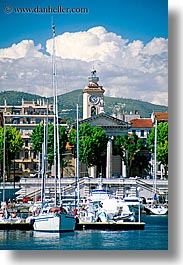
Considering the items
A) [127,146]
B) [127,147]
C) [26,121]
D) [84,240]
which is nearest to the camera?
[84,240]

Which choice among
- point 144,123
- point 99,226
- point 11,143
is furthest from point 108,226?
point 144,123

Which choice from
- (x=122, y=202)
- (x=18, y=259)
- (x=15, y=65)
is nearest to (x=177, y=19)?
(x=15, y=65)

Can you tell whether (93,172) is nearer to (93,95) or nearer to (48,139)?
(48,139)

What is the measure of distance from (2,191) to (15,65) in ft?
17.5

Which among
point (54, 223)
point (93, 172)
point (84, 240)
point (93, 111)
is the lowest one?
point (84, 240)

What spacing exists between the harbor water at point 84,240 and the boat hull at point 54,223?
0.65 feet

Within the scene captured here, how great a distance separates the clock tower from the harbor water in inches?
81.6

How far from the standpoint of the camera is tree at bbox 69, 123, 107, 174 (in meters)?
17.7

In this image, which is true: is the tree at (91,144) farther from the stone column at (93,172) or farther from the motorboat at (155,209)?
the motorboat at (155,209)

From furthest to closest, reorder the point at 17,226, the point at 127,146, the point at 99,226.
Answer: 1. the point at 127,146
2. the point at 99,226
3. the point at 17,226

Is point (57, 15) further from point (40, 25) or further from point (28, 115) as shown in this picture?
point (28, 115)

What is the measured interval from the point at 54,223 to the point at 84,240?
1.48 metres

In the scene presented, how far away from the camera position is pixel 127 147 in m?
21.4

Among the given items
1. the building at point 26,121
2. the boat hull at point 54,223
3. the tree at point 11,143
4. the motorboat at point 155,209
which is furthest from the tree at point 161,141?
the tree at point 11,143
